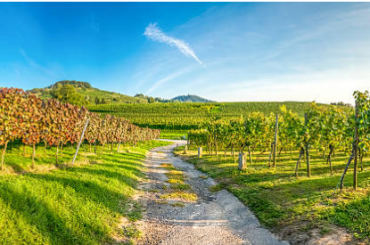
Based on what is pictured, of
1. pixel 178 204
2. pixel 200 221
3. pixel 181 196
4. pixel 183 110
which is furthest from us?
pixel 183 110

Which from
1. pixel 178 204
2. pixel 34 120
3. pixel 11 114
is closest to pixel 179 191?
pixel 178 204

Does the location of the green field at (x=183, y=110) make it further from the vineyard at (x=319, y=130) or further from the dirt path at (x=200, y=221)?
the dirt path at (x=200, y=221)

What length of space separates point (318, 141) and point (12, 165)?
807 inches

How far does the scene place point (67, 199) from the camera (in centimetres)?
768

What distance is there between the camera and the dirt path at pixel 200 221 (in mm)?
6816

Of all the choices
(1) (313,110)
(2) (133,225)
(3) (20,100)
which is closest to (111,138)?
(3) (20,100)

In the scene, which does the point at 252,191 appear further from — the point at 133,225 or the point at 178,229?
the point at 133,225

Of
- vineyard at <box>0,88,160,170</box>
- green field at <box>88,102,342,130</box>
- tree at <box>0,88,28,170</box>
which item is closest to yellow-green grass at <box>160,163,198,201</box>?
vineyard at <box>0,88,160,170</box>

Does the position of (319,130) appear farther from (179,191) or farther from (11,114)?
(11,114)

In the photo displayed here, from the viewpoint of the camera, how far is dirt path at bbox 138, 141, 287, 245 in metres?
6.82

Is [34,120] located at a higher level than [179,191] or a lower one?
higher

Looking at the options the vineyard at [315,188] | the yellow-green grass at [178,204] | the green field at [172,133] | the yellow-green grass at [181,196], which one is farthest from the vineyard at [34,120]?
the green field at [172,133]

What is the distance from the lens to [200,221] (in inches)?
324

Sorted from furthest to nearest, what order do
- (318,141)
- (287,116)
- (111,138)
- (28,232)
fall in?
(111,138) < (287,116) < (318,141) < (28,232)
